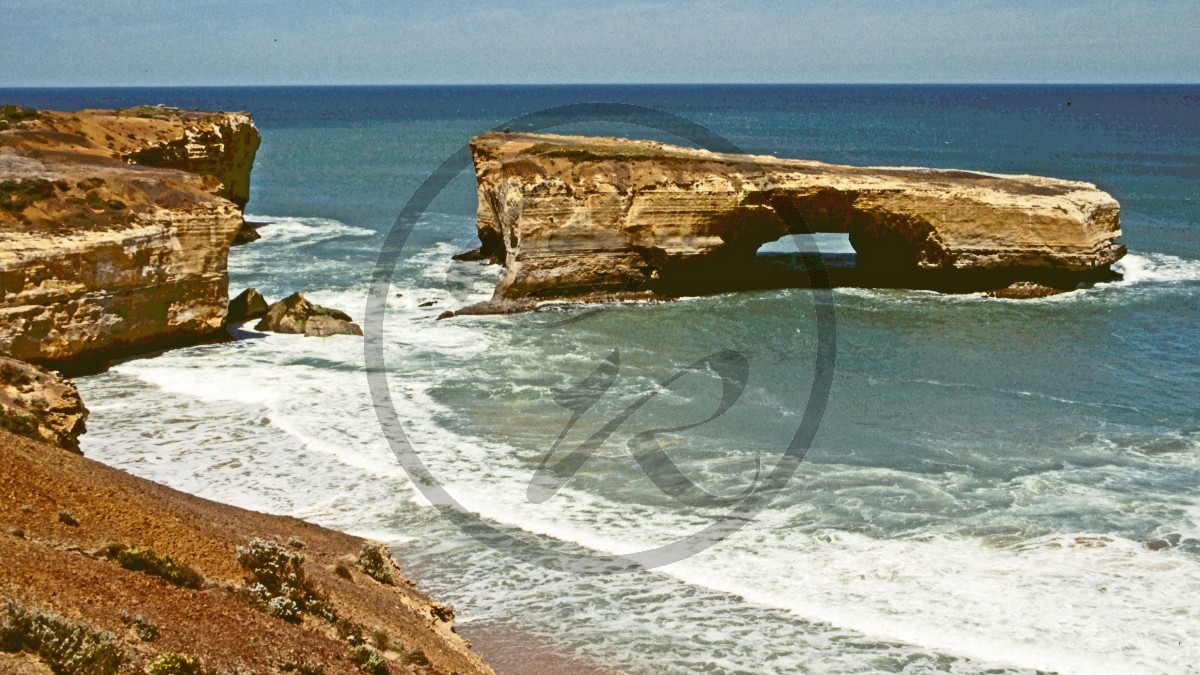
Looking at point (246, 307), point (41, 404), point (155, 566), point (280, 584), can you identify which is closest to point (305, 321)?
point (246, 307)

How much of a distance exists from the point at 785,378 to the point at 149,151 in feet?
76.0

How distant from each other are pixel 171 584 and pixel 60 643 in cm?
201

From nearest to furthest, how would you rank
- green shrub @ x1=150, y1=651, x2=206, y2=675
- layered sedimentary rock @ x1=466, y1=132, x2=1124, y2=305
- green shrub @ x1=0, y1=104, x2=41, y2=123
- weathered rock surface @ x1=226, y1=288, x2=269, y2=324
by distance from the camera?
green shrub @ x1=150, y1=651, x2=206, y2=675, weathered rock surface @ x1=226, y1=288, x2=269, y2=324, layered sedimentary rock @ x1=466, y1=132, x2=1124, y2=305, green shrub @ x1=0, y1=104, x2=41, y2=123

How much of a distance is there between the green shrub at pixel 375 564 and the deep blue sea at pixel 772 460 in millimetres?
1239

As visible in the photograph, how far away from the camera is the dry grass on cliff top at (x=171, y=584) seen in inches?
336

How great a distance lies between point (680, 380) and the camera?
79.2 feet

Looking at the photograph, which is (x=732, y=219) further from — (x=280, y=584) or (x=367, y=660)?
(x=367, y=660)

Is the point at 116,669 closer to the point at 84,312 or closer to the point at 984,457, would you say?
the point at 984,457

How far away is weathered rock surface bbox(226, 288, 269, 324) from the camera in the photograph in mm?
29703

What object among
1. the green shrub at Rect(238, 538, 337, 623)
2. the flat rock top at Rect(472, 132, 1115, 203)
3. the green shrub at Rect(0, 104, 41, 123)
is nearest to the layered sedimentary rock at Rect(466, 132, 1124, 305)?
the flat rock top at Rect(472, 132, 1115, 203)

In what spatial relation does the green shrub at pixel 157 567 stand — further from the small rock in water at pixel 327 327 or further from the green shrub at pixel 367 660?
the small rock in water at pixel 327 327

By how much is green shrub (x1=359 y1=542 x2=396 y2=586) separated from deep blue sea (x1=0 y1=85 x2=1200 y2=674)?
1239 millimetres

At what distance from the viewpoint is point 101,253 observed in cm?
2423

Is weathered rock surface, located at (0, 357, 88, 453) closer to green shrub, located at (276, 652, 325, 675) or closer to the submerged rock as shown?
green shrub, located at (276, 652, 325, 675)
